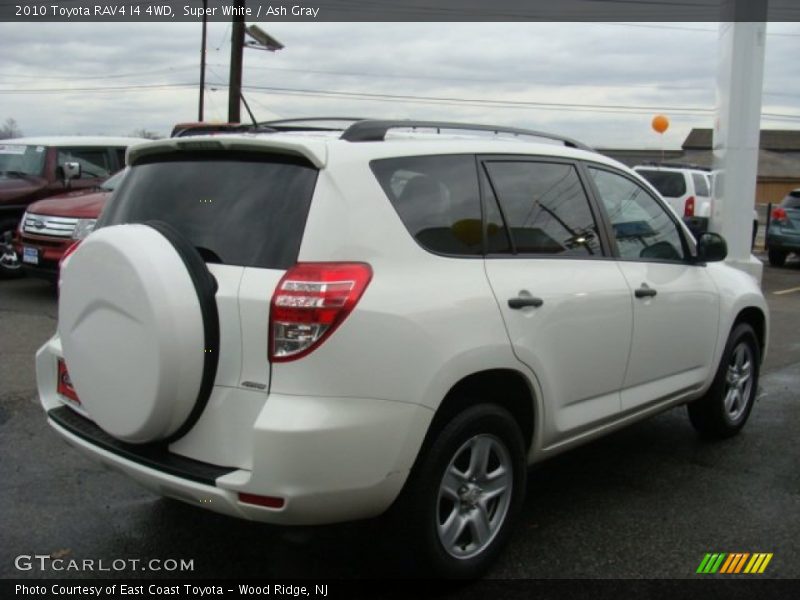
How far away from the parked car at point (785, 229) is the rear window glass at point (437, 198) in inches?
560

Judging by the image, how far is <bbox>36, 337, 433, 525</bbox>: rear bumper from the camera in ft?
8.54

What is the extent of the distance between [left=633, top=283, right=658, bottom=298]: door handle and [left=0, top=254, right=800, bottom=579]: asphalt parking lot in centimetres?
102

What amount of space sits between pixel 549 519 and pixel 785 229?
550 inches

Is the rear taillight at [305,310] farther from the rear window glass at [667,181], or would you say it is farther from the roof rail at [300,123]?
the rear window glass at [667,181]

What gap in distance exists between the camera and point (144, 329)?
8.96 feet

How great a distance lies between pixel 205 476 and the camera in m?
2.73

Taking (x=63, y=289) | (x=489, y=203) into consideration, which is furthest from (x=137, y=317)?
(x=489, y=203)

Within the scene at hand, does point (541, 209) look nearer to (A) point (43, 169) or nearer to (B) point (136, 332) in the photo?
(B) point (136, 332)

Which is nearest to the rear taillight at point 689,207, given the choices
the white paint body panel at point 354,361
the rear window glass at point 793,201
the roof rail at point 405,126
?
the rear window glass at point 793,201

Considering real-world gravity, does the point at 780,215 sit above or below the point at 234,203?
below

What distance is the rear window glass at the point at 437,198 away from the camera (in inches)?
119

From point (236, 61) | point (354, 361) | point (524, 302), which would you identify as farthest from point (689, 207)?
point (354, 361)

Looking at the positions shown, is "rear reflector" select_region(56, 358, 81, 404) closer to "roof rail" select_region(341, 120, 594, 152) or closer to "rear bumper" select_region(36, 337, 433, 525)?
"rear bumper" select_region(36, 337, 433, 525)

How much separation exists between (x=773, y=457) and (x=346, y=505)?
3.12 m
